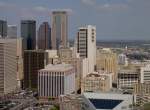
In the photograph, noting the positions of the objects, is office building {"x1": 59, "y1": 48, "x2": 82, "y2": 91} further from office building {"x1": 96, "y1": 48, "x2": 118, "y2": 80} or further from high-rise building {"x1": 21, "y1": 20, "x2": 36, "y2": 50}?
high-rise building {"x1": 21, "y1": 20, "x2": 36, "y2": 50}

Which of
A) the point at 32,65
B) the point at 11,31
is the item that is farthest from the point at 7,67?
the point at 11,31

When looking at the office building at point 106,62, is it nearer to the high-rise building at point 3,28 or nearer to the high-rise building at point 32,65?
the high-rise building at point 32,65

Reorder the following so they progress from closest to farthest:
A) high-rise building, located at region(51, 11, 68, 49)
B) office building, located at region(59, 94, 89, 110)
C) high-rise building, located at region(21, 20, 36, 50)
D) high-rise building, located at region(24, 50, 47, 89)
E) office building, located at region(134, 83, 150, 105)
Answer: office building, located at region(59, 94, 89, 110)
office building, located at region(134, 83, 150, 105)
high-rise building, located at region(24, 50, 47, 89)
high-rise building, located at region(21, 20, 36, 50)
high-rise building, located at region(51, 11, 68, 49)

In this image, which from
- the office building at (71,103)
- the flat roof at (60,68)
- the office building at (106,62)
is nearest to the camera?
the office building at (71,103)

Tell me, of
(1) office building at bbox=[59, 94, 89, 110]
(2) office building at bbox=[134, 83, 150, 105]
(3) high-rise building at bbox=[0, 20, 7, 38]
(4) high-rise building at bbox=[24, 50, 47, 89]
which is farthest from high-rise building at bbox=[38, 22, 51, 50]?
(1) office building at bbox=[59, 94, 89, 110]

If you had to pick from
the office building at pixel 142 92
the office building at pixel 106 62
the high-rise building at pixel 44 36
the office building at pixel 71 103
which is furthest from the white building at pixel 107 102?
the high-rise building at pixel 44 36

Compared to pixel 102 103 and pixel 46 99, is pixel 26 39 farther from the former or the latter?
pixel 102 103
